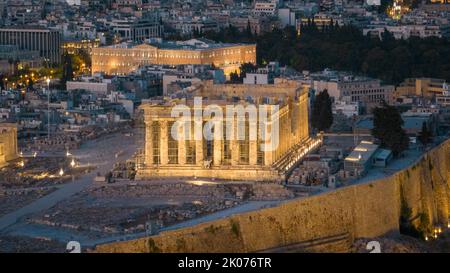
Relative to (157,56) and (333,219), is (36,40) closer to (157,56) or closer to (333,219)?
(157,56)

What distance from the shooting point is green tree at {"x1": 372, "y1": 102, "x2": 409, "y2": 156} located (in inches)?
921

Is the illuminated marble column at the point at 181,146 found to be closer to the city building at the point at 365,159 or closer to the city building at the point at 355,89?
the city building at the point at 365,159

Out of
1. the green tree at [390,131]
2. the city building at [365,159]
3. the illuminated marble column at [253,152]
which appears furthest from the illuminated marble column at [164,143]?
the green tree at [390,131]

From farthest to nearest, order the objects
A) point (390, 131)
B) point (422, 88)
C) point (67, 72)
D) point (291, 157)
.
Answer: point (67, 72), point (422, 88), point (390, 131), point (291, 157)

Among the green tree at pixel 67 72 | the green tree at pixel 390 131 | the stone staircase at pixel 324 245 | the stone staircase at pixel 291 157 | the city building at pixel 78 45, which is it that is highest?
the green tree at pixel 390 131

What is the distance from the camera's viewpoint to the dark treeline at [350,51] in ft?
119

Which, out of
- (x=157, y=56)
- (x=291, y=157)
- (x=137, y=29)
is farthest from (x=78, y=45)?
(x=291, y=157)

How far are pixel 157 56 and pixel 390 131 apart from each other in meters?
14.6

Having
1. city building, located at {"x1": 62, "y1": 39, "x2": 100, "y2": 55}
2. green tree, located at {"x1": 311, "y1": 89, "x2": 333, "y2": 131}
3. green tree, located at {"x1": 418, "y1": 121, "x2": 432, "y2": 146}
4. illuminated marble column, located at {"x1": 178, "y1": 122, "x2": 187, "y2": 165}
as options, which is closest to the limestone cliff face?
green tree, located at {"x1": 418, "y1": 121, "x2": 432, "y2": 146}

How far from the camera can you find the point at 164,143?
70.2ft

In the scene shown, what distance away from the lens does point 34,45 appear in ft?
138

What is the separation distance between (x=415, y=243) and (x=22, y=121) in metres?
9.98

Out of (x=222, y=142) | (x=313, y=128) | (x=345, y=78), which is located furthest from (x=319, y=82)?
(x=222, y=142)

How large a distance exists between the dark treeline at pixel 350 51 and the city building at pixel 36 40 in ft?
14.8
